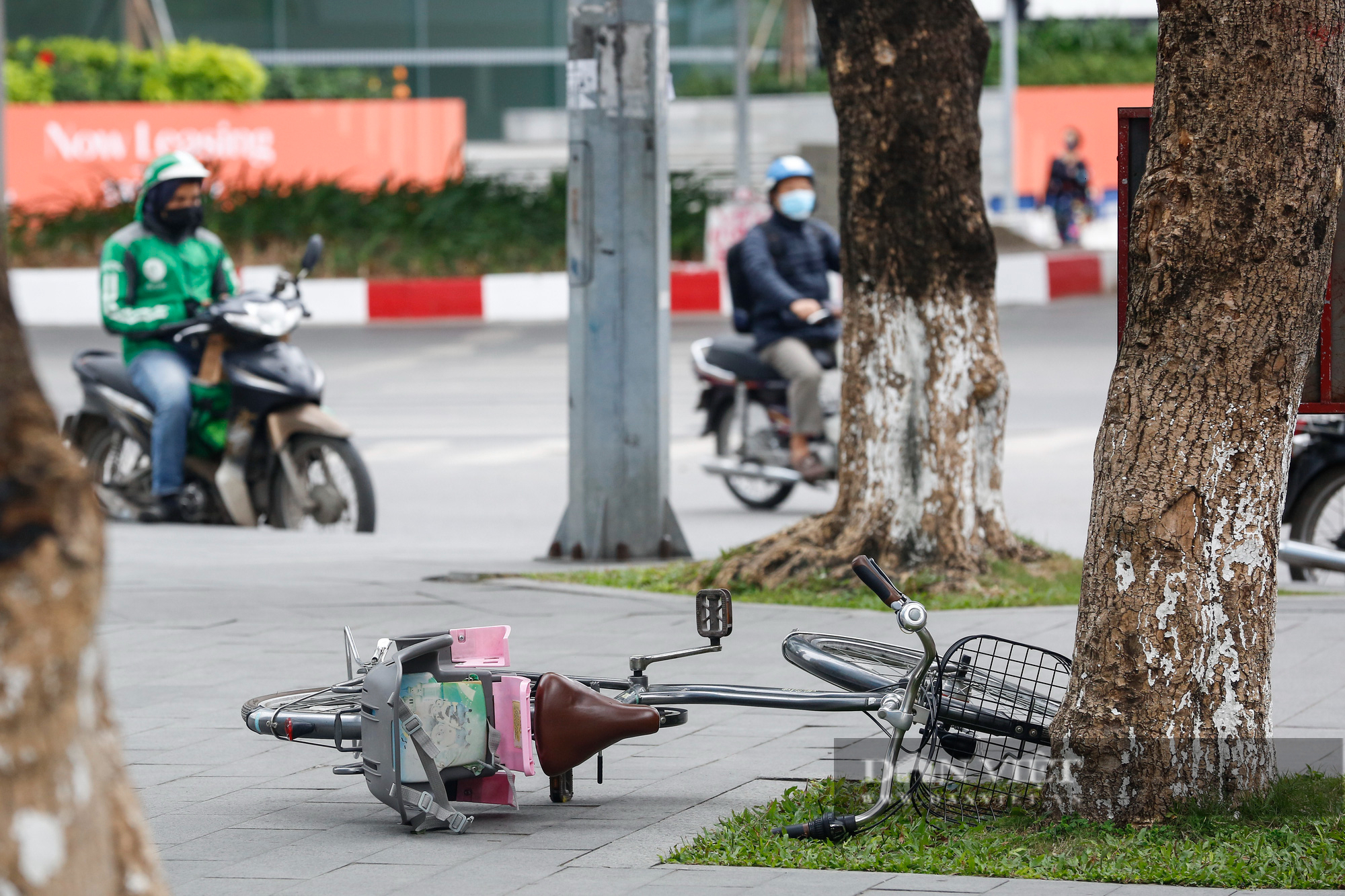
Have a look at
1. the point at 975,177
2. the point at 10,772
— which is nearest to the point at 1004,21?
the point at 975,177

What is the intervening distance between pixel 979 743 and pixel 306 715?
1.57 metres

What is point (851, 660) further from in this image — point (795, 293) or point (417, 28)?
point (417, 28)

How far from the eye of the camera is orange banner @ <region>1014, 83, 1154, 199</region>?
31.8 metres

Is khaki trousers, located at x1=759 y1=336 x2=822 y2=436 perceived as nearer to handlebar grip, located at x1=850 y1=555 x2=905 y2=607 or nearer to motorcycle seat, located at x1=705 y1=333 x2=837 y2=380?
motorcycle seat, located at x1=705 y1=333 x2=837 y2=380

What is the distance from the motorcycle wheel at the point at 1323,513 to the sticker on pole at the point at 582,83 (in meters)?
3.41

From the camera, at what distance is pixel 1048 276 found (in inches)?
919

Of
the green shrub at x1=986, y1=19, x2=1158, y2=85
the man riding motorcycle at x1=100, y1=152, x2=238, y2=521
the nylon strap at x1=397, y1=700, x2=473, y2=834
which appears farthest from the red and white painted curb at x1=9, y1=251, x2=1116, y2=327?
the nylon strap at x1=397, y1=700, x2=473, y2=834

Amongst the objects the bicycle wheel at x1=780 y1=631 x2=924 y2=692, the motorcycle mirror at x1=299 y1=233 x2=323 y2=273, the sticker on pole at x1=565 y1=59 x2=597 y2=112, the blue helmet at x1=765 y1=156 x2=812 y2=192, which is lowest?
the bicycle wheel at x1=780 y1=631 x2=924 y2=692

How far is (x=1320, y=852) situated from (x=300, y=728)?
2255mm

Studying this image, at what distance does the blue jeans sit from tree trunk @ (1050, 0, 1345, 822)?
20.6 ft

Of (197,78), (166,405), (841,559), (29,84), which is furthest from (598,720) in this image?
(29,84)

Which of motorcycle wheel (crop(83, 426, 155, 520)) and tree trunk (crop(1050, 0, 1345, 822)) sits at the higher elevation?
tree trunk (crop(1050, 0, 1345, 822))

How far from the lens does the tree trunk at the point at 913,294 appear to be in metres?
7.22

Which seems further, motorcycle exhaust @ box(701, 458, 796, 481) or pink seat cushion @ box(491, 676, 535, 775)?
motorcycle exhaust @ box(701, 458, 796, 481)
